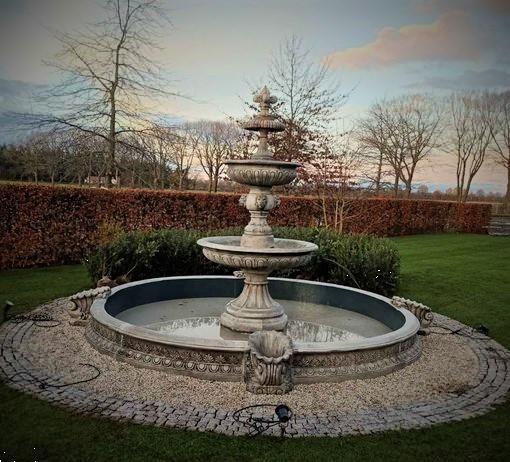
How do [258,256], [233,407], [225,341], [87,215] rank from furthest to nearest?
1. [87,215]
2. [258,256]
3. [225,341]
4. [233,407]

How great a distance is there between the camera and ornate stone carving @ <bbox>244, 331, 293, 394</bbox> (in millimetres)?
5699

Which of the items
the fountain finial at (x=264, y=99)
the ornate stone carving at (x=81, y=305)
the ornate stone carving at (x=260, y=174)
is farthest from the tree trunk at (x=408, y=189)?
the ornate stone carving at (x=81, y=305)

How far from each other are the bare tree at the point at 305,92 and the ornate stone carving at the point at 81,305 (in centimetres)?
1725

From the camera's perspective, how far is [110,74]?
59.3ft

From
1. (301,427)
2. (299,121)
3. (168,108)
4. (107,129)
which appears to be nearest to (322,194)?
(299,121)

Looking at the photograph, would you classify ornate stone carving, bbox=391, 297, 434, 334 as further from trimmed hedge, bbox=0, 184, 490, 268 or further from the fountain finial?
trimmed hedge, bbox=0, 184, 490, 268

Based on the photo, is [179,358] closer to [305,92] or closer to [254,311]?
[254,311]

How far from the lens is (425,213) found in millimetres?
30109

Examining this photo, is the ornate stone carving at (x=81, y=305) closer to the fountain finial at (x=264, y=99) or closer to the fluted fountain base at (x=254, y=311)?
the fluted fountain base at (x=254, y=311)

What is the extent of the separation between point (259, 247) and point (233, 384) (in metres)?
2.52

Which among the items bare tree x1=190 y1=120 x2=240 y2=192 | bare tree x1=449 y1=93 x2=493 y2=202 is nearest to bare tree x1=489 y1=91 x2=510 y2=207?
bare tree x1=449 y1=93 x2=493 y2=202

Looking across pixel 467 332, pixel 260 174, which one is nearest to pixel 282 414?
pixel 260 174

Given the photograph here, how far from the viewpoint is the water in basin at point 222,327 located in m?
7.98

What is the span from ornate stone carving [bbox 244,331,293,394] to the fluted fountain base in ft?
5.58
